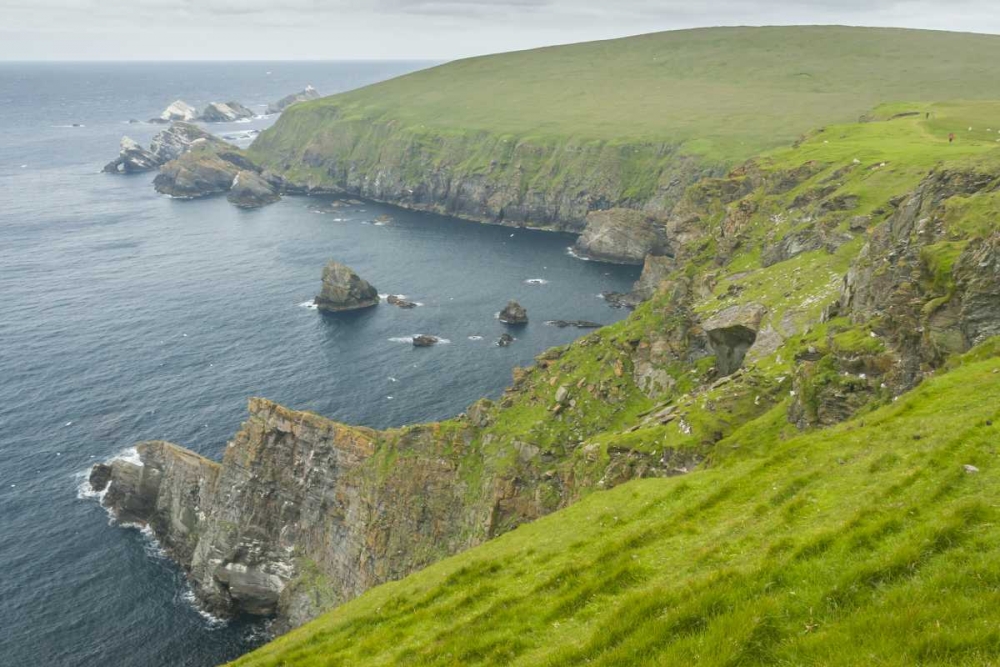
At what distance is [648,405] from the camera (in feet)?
231

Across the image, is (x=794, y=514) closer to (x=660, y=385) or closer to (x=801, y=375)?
(x=801, y=375)

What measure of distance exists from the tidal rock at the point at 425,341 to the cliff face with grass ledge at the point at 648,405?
4769 centimetres

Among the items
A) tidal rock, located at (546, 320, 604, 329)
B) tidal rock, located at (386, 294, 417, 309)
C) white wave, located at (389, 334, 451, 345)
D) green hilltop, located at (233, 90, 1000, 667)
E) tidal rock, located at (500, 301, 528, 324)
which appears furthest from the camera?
tidal rock, located at (386, 294, 417, 309)

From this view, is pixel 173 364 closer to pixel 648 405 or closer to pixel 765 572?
pixel 648 405

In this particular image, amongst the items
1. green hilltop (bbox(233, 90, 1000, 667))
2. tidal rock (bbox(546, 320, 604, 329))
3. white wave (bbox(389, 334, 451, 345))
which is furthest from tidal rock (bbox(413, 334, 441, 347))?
green hilltop (bbox(233, 90, 1000, 667))

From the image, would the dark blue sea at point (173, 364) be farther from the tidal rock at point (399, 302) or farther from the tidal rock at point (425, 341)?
the tidal rock at point (425, 341)

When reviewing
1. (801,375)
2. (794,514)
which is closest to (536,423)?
(801,375)

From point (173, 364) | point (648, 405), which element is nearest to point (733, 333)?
point (648, 405)

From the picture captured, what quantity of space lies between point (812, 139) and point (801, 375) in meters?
86.1

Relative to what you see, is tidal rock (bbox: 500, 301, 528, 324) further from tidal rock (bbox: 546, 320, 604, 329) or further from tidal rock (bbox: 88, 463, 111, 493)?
tidal rock (bbox: 88, 463, 111, 493)

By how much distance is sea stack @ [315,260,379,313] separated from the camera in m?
146

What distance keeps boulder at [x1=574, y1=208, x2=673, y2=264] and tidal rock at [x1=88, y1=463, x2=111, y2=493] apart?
402ft

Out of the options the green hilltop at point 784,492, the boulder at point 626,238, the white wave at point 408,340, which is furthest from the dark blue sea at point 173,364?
the green hilltop at point 784,492

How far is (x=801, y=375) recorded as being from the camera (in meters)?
44.9
